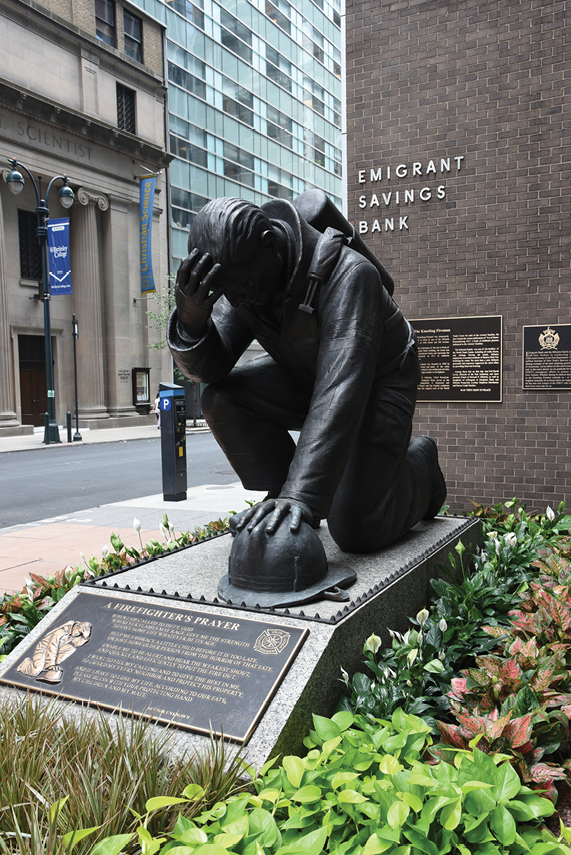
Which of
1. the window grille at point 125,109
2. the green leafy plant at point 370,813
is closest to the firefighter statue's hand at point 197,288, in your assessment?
the green leafy plant at point 370,813

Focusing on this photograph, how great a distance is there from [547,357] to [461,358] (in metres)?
0.90

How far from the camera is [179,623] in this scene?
2.65 m

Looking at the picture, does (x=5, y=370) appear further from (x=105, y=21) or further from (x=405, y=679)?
(x=405, y=679)

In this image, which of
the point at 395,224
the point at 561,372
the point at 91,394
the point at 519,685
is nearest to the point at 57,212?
the point at 91,394

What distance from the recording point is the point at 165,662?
2.50m

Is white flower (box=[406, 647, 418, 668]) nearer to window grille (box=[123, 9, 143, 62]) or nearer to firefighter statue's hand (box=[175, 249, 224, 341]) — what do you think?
firefighter statue's hand (box=[175, 249, 224, 341])

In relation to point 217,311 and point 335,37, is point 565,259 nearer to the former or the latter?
point 217,311

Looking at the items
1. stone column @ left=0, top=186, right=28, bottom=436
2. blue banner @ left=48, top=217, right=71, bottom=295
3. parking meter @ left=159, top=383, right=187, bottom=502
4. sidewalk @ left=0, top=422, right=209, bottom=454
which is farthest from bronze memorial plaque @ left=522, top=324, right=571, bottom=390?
stone column @ left=0, top=186, right=28, bottom=436

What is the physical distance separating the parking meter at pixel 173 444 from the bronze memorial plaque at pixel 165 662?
684 cm

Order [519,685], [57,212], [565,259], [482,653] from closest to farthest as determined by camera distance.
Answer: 1. [519,685]
2. [482,653]
3. [565,259]
4. [57,212]

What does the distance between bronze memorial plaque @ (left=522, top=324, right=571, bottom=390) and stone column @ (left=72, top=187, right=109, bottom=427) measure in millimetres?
22581

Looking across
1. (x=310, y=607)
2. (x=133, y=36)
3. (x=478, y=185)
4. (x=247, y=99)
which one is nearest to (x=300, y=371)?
(x=310, y=607)

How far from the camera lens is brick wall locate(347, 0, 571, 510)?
281 inches

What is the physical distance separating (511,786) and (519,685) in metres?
0.63
